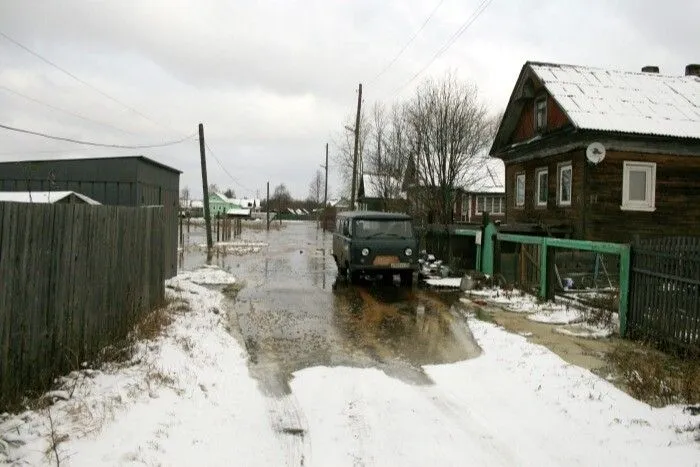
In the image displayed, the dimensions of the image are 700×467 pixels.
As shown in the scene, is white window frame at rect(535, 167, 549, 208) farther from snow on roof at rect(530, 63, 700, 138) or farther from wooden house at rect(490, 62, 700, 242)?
snow on roof at rect(530, 63, 700, 138)

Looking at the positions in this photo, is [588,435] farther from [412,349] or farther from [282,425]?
[412,349]

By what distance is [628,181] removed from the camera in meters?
18.3

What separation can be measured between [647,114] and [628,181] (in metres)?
2.33

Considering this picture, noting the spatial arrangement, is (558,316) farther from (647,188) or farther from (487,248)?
(647,188)

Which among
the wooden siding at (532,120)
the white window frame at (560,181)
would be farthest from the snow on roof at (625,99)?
the white window frame at (560,181)

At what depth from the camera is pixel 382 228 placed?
50.3 ft

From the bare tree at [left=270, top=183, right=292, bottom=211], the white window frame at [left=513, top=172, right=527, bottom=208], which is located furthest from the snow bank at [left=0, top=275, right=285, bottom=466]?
the bare tree at [left=270, top=183, right=292, bottom=211]

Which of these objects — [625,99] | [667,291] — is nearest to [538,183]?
[625,99]

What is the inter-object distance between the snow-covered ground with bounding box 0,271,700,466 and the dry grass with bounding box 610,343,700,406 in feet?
0.75

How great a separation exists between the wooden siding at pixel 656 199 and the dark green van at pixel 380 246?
21.8 feet

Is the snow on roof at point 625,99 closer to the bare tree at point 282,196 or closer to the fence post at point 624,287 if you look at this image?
the fence post at point 624,287

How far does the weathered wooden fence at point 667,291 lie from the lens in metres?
7.05

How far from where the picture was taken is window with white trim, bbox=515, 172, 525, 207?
75.2ft

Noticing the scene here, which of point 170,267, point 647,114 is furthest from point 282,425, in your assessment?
point 647,114
